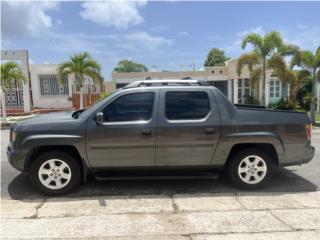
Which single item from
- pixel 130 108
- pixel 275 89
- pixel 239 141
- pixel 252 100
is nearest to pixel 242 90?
pixel 275 89

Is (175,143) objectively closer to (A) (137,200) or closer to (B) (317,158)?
(A) (137,200)

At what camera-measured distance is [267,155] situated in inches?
204

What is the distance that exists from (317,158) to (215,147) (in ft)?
12.6

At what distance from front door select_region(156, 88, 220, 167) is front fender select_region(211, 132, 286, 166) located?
12 centimetres

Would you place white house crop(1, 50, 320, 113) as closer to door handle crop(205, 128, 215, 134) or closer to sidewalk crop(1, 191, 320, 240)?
door handle crop(205, 128, 215, 134)

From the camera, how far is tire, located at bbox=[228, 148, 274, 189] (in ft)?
16.7

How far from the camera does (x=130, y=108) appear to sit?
499 centimetres

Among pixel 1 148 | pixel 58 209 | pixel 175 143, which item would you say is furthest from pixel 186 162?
pixel 1 148

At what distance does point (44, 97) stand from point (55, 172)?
2387cm

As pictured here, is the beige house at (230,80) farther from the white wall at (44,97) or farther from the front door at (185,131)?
the front door at (185,131)

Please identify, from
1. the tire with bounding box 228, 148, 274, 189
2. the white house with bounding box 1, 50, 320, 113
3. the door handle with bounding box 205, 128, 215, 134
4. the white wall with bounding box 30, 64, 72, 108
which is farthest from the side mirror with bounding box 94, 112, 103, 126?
the white wall with bounding box 30, 64, 72, 108

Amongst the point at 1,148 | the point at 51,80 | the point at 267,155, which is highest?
the point at 51,80

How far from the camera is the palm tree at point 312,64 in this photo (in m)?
15.5

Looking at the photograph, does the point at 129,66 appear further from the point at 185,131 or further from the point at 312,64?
the point at 185,131
